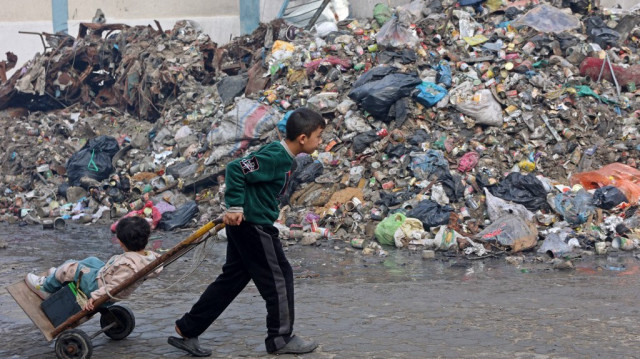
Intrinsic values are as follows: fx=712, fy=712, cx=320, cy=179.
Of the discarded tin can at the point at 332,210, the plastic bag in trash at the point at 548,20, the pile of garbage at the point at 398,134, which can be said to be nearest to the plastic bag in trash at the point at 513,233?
the pile of garbage at the point at 398,134

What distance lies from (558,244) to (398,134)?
2.96 metres

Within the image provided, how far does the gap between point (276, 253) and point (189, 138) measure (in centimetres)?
822

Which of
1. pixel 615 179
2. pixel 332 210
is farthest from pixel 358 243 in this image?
pixel 615 179

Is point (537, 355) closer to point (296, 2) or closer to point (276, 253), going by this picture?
point (276, 253)

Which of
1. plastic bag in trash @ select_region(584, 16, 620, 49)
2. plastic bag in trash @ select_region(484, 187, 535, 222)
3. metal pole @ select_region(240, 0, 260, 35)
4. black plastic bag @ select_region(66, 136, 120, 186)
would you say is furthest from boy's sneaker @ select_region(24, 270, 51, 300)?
metal pole @ select_region(240, 0, 260, 35)

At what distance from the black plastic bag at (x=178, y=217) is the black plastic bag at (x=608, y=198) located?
199 inches

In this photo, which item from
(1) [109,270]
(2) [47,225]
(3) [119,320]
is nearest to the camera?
(1) [109,270]

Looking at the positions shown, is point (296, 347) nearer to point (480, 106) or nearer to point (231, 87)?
point (480, 106)

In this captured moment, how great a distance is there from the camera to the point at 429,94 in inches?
386

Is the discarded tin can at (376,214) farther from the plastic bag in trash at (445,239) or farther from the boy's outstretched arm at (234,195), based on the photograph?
the boy's outstretched arm at (234,195)

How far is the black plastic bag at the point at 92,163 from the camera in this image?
11.5 meters

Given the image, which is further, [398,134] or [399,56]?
[399,56]

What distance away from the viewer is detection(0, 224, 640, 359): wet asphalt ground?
384cm

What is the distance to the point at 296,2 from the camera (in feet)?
46.3
